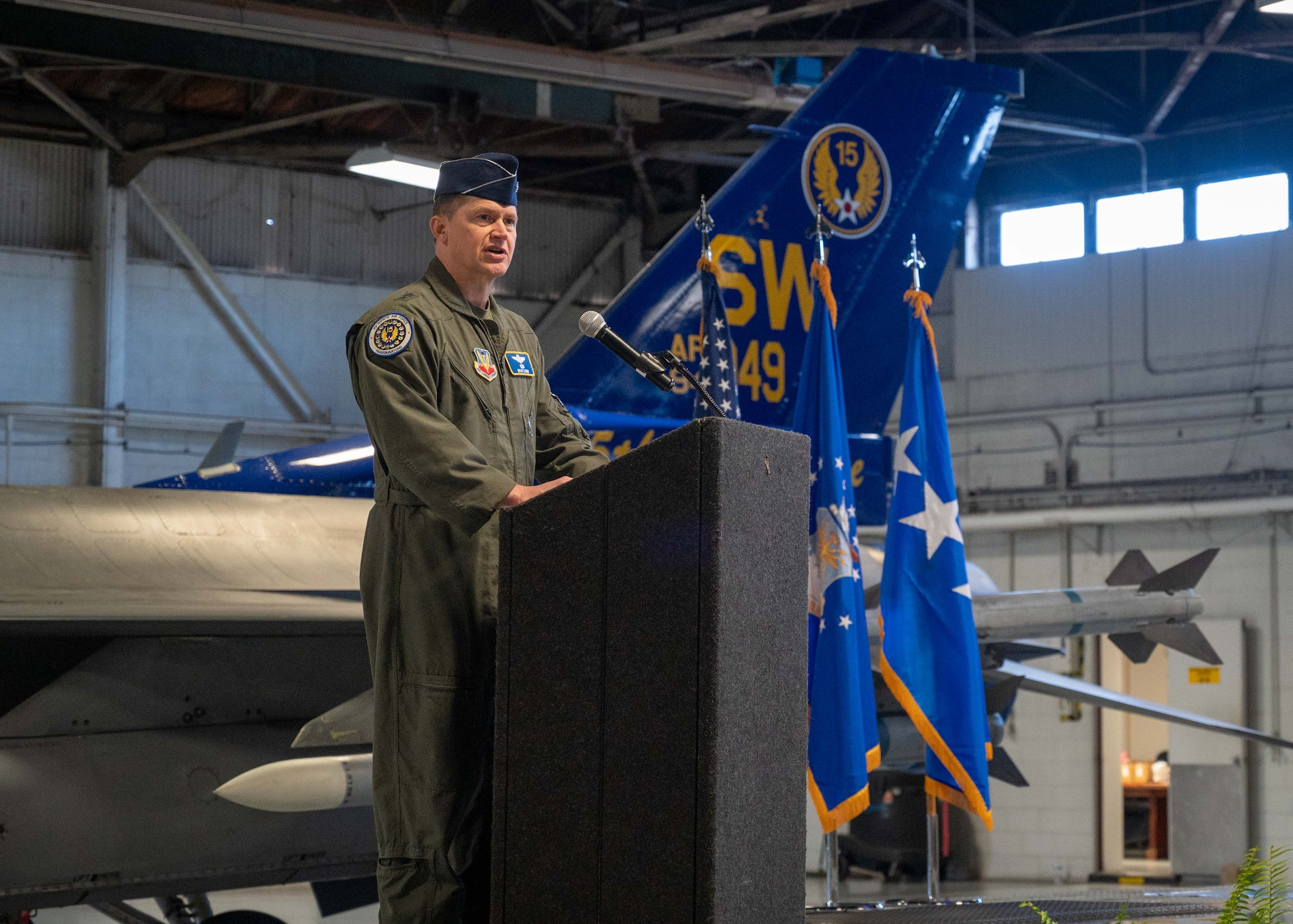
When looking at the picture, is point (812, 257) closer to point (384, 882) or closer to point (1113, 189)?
point (384, 882)

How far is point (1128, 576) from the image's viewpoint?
618 cm

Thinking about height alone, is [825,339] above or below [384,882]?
above

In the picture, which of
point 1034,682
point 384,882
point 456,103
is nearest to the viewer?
point 384,882

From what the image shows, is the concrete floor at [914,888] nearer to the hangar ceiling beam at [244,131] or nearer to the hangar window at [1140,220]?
the hangar window at [1140,220]

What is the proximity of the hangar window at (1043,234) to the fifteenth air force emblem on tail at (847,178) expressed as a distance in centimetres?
789

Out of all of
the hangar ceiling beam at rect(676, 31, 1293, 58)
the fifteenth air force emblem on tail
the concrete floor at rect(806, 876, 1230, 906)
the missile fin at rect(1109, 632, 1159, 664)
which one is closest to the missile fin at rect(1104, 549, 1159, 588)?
the missile fin at rect(1109, 632, 1159, 664)

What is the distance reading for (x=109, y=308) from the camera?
12.8 meters

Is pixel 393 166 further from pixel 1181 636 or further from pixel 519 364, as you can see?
pixel 519 364

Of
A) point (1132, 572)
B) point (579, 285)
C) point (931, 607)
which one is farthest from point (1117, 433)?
point (931, 607)

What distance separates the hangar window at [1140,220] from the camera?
1305 centimetres

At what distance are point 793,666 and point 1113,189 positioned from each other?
12647mm

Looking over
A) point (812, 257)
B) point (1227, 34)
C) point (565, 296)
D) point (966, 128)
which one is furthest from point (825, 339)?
point (565, 296)

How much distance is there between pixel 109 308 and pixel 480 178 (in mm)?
11638

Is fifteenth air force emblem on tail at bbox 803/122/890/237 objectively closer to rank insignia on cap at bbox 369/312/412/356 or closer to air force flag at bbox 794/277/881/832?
air force flag at bbox 794/277/881/832
